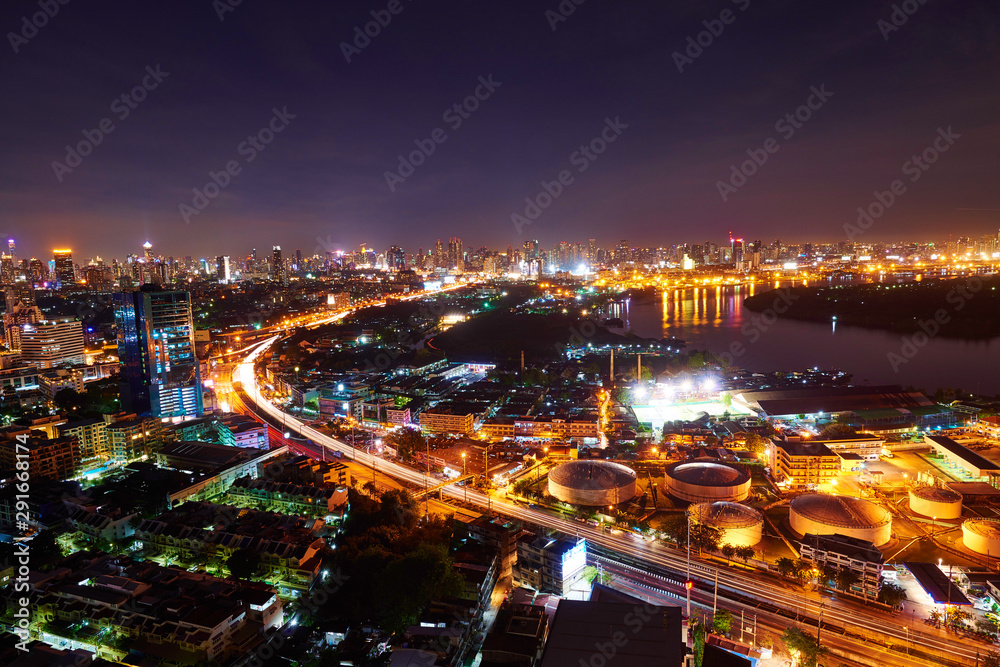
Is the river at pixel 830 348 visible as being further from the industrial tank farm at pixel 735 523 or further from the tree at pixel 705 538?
the tree at pixel 705 538

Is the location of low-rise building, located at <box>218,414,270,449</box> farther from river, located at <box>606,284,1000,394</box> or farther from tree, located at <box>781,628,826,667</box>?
river, located at <box>606,284,1000,394</box>

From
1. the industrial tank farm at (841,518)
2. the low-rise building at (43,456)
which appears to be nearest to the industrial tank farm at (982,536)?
the industrial tank farm at (841,518)

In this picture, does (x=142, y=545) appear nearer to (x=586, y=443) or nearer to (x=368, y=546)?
(x=368, y=546)

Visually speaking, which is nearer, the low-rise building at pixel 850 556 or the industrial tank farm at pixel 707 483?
the low-rise building at pixel 850 556

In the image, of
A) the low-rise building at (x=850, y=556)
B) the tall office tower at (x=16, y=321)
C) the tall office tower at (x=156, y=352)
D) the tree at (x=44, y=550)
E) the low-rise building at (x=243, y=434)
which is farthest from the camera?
the tall office tower at (x=16, y=321)

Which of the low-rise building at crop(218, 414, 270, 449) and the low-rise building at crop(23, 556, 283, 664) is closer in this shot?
the low-rise building at crop(23, 556, 283, 664)
